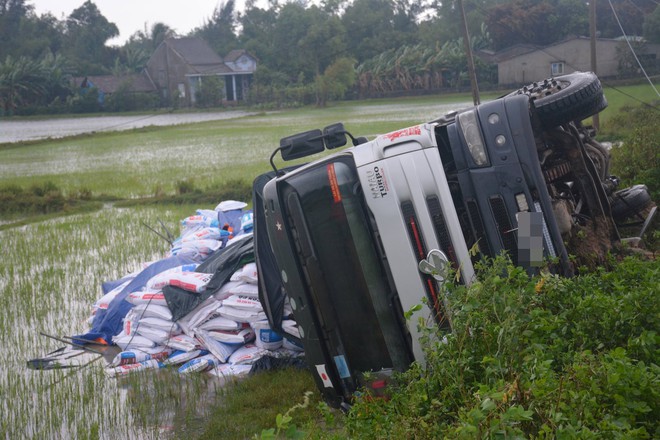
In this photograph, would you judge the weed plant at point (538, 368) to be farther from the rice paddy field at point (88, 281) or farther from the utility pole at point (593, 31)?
the utility pole at point (593, 31)

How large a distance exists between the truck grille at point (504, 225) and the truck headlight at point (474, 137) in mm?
272

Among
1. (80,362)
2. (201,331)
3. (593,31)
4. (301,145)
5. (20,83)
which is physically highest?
(20,83)

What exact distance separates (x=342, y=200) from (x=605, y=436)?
291 centimetres

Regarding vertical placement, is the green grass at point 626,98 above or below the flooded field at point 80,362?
above

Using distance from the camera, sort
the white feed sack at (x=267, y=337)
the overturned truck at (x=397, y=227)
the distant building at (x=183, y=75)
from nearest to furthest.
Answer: the overturned truck at (x=397, y=227)
the white feed sack at (x=267, y=337)
the distant building at (x=183, y=75)

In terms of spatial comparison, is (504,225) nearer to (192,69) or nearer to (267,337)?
(267,337)

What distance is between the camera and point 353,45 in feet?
203

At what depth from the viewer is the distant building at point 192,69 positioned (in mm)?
69312

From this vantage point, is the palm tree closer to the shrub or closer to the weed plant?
the shrub

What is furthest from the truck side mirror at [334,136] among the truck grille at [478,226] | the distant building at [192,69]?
the distant building at [192,69]

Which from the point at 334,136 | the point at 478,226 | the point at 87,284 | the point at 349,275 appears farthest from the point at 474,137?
the point at 87,284

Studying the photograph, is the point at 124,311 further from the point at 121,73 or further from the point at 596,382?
the point at 121,73

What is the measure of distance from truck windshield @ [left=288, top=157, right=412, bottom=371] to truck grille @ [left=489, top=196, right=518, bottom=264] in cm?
78

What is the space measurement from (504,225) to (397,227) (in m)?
0.70
